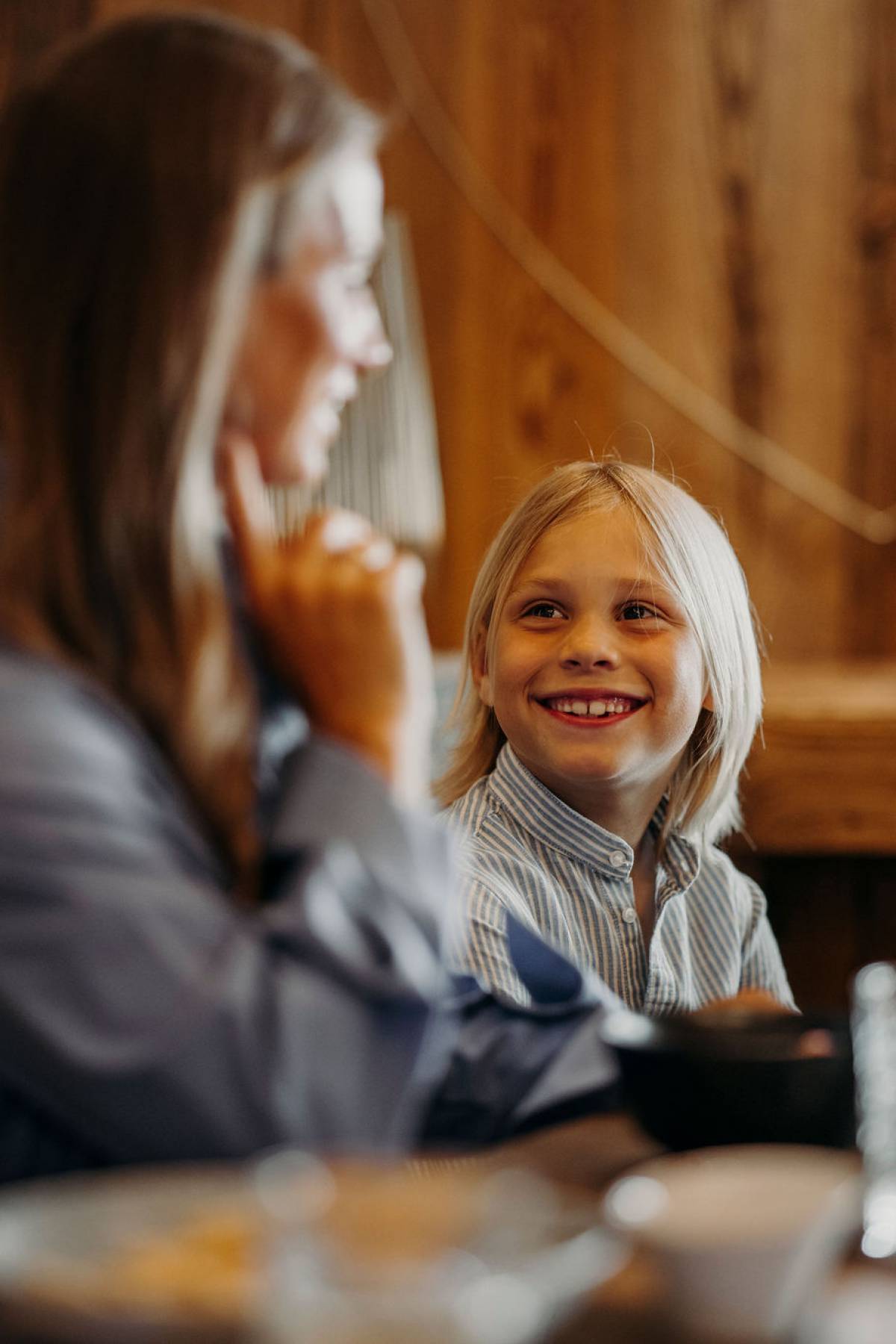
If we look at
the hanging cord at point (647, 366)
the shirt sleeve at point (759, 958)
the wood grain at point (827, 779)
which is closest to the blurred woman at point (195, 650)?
the shirt sleeve at point (759, 958)

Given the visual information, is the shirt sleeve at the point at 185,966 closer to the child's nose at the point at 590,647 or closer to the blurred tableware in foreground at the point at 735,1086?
the blurred tableware in foreground at the point at 735,1086

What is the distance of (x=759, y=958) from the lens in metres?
1.06

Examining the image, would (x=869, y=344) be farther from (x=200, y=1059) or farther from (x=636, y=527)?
(x=200, y=1059)

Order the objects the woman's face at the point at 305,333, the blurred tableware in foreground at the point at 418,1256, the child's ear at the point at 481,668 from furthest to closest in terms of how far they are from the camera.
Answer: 1. the child's ear at the point at 481,668
2. the woman's face at the point at 305,333
3. the blurred tableware in foreground at the point at 418,1256

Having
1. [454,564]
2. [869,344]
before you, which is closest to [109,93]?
[454,564]

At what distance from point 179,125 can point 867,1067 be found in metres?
0.48

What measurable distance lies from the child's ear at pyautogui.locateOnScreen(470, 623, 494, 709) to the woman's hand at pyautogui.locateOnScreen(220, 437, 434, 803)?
405 mm

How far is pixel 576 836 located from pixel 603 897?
0.05 metres

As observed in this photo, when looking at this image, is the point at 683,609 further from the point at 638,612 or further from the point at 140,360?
the point at 140,360

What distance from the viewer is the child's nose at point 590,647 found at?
98 cm

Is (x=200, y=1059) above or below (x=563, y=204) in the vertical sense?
below

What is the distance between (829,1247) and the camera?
0.41 m

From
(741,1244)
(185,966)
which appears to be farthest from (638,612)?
(741,1244)

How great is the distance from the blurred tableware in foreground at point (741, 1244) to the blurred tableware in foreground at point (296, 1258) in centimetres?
2
